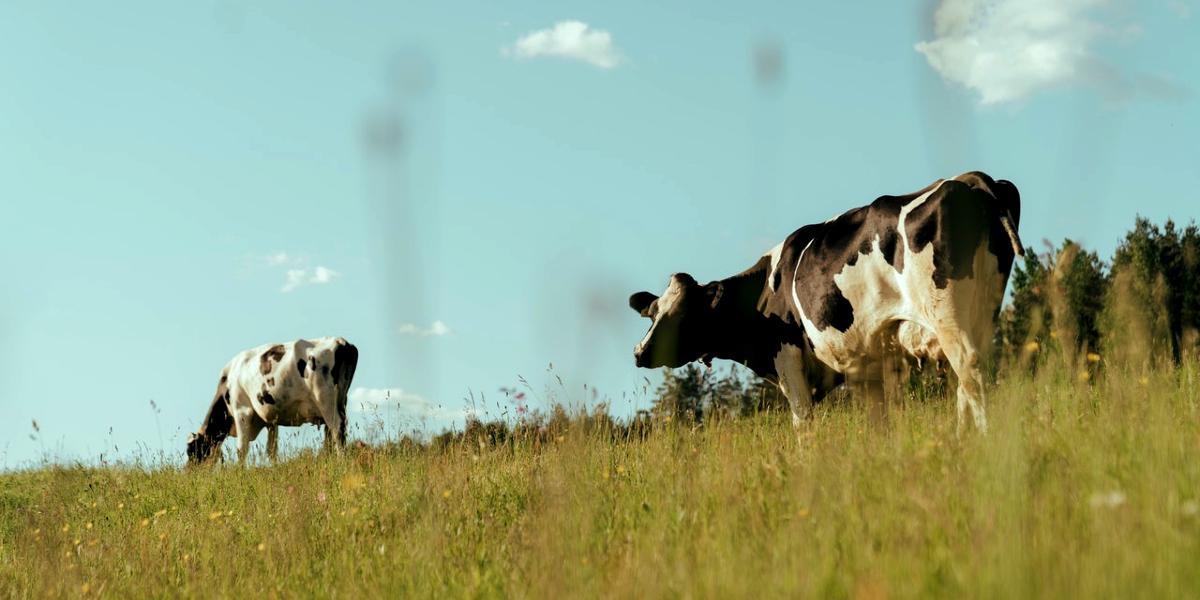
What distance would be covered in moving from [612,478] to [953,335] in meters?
3.30

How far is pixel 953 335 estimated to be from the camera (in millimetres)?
9172

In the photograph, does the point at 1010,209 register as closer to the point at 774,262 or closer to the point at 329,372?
A: the point at 774,262

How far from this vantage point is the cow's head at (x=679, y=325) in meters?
13.0

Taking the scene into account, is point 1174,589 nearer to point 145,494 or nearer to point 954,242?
point 954,242

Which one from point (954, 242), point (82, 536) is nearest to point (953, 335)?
point (954, 242)

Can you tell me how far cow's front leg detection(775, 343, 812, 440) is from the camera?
11336mm

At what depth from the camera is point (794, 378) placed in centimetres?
1141

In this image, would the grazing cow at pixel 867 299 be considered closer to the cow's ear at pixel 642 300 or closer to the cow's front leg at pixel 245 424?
the cow's ear at pixel 642 300

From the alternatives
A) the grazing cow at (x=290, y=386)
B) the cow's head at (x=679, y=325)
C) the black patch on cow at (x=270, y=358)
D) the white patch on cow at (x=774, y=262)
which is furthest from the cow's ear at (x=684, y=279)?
the black patch on cow at (x=270, y=358)

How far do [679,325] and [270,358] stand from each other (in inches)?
395

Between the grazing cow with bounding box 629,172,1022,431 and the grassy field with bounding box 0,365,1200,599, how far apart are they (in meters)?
0.57

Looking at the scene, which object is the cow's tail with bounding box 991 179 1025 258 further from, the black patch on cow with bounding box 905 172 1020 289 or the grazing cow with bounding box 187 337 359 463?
the grazing cow with bounding box 187 337 359 463

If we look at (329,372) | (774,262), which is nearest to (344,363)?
(329,372)

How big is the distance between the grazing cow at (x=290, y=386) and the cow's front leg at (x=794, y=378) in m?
9.89
